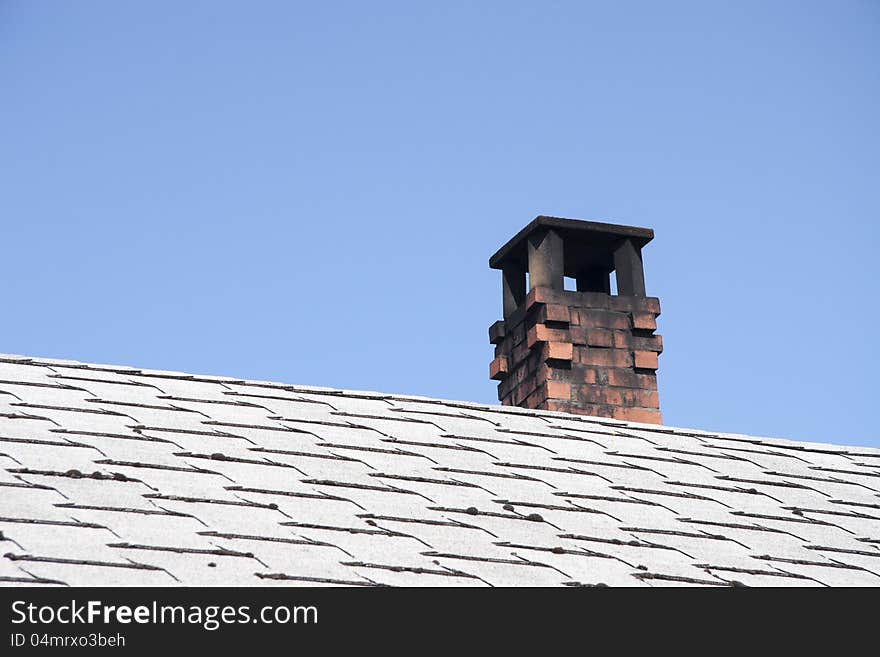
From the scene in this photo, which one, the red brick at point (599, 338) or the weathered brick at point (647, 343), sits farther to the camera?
the weathered brick at point (647, 343)

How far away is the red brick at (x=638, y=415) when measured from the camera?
8125 mm

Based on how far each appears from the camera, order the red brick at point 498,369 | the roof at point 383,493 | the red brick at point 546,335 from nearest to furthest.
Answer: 1. the roof at point 383,493
2. the red brick at point 546,335
3. the red brick at point 498,369

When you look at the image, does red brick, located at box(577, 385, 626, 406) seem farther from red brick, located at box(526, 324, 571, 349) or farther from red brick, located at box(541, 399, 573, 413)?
red brick, located at box(526, 324, 571, 349)

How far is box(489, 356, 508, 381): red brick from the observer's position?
8695 millimetres

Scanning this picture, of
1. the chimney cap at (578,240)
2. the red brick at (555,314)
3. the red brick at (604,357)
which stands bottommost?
the red brick at (604,357)

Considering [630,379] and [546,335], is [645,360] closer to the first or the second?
[630,379]

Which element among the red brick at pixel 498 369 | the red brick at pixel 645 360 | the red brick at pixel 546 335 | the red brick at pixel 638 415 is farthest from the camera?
the red brick at pixel 498 369

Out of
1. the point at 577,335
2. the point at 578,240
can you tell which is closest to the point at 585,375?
the point at 577,335

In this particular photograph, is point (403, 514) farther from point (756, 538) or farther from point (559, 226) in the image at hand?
point (559, 226)

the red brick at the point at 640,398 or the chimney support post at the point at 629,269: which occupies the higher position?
the chimney support post at the point at 629,269

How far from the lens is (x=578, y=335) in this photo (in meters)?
8.30

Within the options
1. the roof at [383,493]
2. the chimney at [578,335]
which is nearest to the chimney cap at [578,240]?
the chimney at [578,335]

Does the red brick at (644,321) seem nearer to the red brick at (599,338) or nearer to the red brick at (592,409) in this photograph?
the red brick at (599,338)
